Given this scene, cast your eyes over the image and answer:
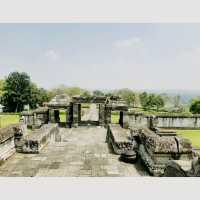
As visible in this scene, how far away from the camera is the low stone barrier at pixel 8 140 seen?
10547 millimetres

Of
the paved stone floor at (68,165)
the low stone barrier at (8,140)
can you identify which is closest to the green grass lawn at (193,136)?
the paved stone floor at (68,165)

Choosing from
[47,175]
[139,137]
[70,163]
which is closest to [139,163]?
[139,137]

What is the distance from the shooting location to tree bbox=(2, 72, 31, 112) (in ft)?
149

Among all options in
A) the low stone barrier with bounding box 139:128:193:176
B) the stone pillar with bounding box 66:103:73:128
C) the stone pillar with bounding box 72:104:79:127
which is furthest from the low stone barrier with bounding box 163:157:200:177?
the stone pillar with bounding box 66:103:73:128

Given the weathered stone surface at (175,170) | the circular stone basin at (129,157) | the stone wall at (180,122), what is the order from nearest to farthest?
1. the weathered stone surface at (175,170)
2. the circular stone basin at (129,157)
3. the stone wall at (180,122)

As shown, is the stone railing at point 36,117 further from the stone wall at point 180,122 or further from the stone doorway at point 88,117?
the stone wall at point 180,122

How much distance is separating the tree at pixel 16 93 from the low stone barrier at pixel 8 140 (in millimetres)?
34189

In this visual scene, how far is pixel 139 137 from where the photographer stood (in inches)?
460

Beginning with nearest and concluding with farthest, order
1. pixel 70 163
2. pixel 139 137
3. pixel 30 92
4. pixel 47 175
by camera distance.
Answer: pixel 47 175, pixel 70 163, pixel 139 137, pixel 30 92

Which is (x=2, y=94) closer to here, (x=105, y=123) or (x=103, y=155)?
(x=105, y=123)

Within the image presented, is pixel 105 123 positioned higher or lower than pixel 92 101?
lower

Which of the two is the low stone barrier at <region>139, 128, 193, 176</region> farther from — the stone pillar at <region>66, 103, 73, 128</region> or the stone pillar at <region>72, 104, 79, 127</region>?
the stone pillar at <region>66, 103, 73, 128</region>

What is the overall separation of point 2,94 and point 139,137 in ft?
133

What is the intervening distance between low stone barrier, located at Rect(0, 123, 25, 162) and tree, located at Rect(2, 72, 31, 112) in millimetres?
34189
